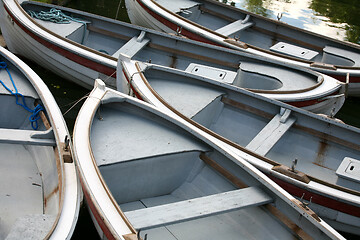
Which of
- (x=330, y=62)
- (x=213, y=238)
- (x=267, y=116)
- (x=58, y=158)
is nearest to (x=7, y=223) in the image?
(x=58, y=158)

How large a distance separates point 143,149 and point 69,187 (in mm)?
1122

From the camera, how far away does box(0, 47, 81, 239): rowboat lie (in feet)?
12.9

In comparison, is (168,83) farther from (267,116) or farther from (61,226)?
(61,226)

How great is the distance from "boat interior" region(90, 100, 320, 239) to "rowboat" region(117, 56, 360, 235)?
438 mm

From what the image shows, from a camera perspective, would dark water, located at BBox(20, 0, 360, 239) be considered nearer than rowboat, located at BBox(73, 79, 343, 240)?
No

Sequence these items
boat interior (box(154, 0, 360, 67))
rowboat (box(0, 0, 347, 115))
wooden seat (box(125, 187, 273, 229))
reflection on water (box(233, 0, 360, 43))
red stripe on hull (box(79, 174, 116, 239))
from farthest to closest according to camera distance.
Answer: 1. reflection on water (box(233, 0, 360, 43))
2. boat interior (box(154, 0, 360, 67))
3. rowboat (box(0, 0, 347, 115))
4. wooden seat (box(125, 187, 273, 229))
5. red stripe on hull (box(79, 174, 116, 239))

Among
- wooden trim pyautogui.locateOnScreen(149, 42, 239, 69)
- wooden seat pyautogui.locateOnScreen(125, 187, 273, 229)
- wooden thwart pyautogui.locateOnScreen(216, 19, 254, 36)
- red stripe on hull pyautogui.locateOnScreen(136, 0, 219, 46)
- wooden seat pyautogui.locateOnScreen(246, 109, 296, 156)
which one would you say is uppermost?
wooden thwart pyautogui.locateOnScreen(216, 19, 254, 36)

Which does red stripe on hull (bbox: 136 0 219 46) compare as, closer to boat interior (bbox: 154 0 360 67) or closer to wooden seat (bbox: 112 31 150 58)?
boat interior (bbox: 154 0 360 67)

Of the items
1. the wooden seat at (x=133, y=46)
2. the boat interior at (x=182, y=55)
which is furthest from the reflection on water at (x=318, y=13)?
the wooden seat at (x=133, y=46)

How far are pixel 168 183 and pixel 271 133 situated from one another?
1.78 m

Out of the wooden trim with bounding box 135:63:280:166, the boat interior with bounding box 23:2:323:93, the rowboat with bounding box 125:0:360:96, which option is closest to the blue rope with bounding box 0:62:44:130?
the wooden trim with bounding box 135:63:280:166

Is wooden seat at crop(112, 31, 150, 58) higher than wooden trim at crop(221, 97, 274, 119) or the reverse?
higher

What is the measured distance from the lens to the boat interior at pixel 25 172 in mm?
4035

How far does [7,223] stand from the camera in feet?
14.8
